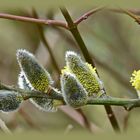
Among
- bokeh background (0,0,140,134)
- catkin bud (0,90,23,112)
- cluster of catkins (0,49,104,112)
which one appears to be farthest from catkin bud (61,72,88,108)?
bokeh background (0,0,140,134)

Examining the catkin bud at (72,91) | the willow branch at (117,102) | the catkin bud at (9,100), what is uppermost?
the catkin bud at (9,100)

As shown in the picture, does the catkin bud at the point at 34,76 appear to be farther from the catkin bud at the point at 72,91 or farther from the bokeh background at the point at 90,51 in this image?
the bokeh background at the point at 90,51

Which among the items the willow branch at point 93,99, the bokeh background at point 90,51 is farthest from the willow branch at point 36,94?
the bokeh background at point 90,51

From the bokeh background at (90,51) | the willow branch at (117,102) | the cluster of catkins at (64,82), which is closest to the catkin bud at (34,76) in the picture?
the cluster of catkins at (64,82)

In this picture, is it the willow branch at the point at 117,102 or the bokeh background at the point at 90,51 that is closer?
the willow branch at the point at 117,102

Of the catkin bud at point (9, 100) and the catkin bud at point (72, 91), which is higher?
the catkin bud at point (9, 100)

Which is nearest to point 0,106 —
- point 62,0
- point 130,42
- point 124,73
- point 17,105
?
point 17,105

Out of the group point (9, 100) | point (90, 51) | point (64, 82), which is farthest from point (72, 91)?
point (90, 51)
